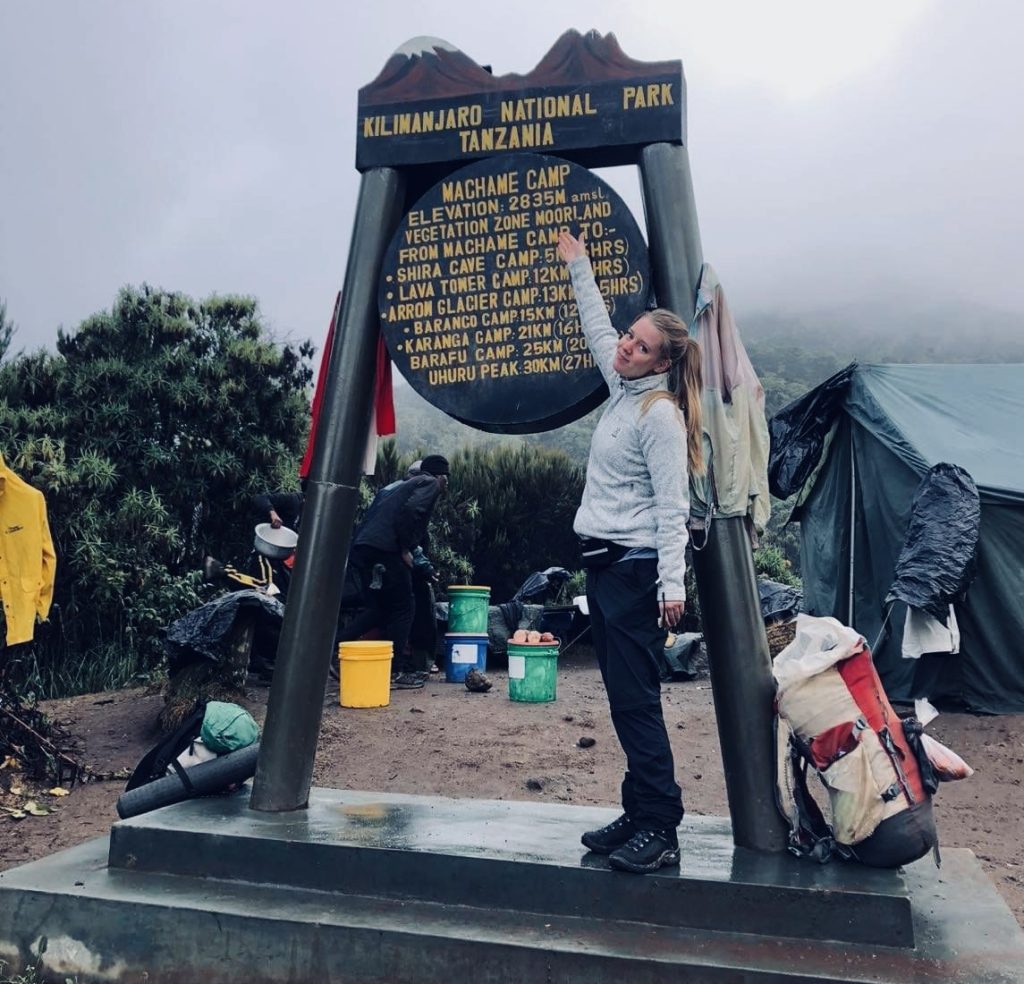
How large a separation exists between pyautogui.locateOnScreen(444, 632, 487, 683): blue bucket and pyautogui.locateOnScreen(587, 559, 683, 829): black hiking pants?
19.6 ft

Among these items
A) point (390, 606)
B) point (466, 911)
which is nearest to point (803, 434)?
point (390, 606)

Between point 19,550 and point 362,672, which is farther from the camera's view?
point 362,672

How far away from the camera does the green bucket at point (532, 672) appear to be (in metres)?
8.30

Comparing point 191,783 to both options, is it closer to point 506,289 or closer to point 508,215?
point 506,289

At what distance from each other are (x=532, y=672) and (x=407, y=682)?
1271mm

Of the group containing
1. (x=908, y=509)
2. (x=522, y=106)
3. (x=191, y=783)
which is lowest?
(x=191, y=783)

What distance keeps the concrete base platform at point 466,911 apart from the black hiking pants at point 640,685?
0.23m

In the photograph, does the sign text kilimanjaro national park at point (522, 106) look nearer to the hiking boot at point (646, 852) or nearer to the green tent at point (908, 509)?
the hiking boot at point (646, 852)

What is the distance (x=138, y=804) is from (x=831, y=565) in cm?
718

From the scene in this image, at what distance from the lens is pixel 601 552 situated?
133 inches

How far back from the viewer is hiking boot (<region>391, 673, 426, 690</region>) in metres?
8.85

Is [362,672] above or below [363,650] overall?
below

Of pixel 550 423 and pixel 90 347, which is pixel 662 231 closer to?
pixel 550 423

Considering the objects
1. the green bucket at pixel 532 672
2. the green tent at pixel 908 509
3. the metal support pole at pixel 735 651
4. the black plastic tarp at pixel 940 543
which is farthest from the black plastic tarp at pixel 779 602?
the metal support pole at pixel 735 651
